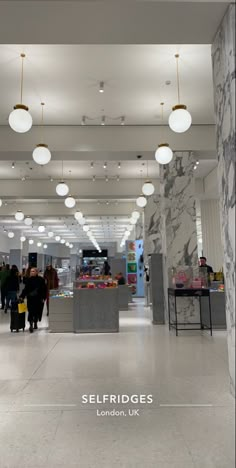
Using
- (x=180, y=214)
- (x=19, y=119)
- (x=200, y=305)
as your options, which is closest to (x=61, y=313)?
(x=200, y=305)

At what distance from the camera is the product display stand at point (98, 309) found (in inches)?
316

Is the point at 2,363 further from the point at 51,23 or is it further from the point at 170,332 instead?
the point at 51,23

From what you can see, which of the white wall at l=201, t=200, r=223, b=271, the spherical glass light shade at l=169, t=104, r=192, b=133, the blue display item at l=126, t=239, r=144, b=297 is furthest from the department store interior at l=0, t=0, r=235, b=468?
the blue display item at l=126, t=239, r=144, b=297

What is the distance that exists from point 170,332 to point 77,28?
20.4ft

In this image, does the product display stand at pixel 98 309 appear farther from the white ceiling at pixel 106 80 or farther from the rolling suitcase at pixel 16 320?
the white ceiling at pixel 106 80

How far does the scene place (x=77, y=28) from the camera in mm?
4066

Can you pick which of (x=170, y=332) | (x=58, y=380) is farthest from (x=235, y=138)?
(x=170, y=332)

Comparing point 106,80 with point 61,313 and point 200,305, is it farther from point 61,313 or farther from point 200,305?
point 200,305

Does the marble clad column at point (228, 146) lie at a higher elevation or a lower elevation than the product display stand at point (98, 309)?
higher

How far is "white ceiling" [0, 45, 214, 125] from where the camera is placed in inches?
225

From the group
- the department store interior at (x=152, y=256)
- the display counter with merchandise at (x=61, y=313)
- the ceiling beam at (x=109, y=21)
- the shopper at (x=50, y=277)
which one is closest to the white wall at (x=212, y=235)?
the department store interior at (x=152, y=256)

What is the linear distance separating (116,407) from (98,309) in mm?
4582

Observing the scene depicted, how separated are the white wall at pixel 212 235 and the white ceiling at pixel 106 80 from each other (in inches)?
258

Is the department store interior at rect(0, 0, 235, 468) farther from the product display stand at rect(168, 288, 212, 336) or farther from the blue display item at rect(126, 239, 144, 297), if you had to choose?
the blue display item at rect(126, 239, 144, 297)
